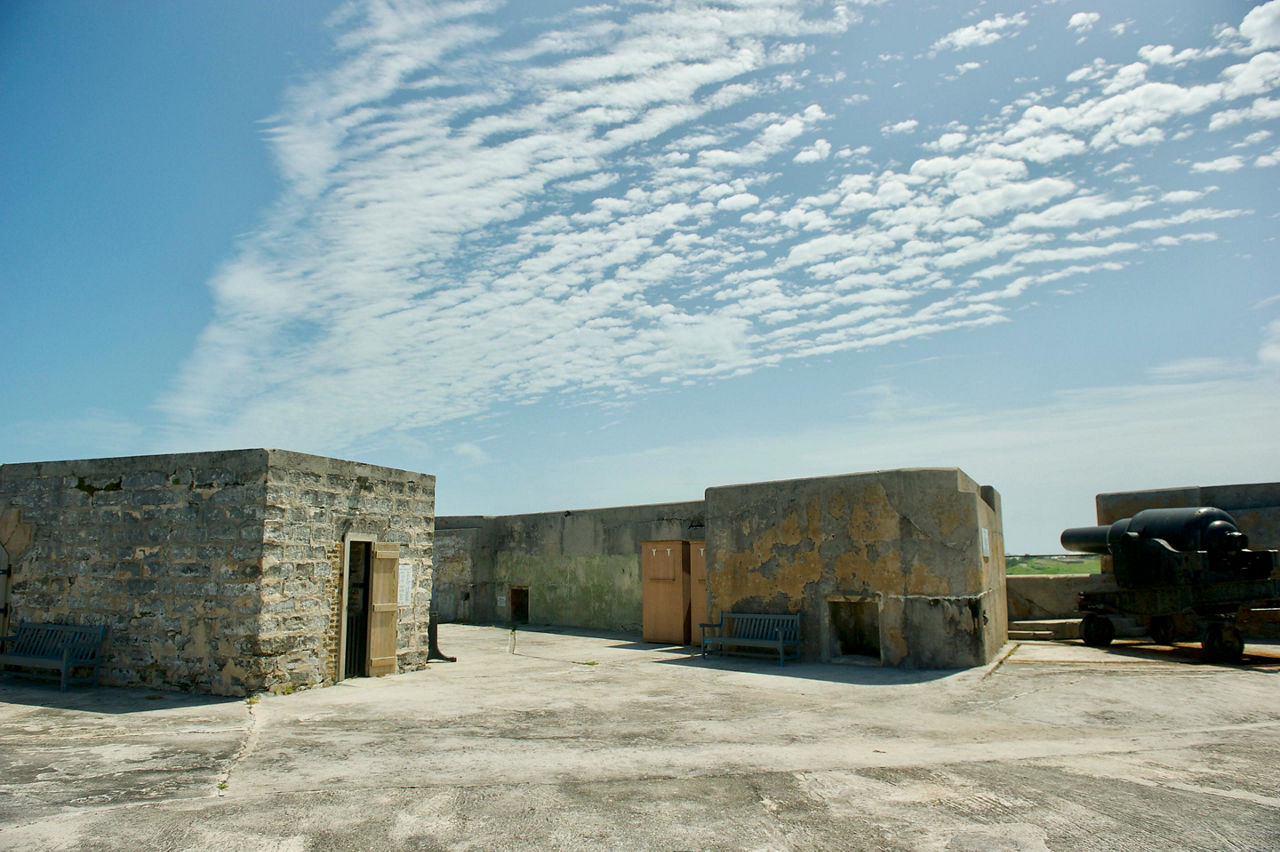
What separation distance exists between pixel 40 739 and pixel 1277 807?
985cm

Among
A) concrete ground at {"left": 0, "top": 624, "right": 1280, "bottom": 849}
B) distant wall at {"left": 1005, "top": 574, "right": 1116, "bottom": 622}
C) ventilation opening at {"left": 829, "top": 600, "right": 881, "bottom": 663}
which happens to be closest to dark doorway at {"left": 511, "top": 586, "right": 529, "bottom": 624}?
concrete ground at {"left": 0, "top": 624, "right": 1280, "bottom": 849}

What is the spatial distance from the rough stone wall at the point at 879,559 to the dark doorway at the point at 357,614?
18.0ft

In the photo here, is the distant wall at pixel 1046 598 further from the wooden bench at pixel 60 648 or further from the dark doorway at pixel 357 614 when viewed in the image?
the wooden bench at pixel 60 648

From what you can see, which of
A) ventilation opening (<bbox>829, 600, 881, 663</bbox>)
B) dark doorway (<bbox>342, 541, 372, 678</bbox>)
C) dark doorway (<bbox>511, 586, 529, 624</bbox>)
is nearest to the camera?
dark doorway (<bbox>342, 541, 372, 678</bbox>)

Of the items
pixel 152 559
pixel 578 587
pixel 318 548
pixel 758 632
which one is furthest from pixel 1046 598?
pixel 152 559

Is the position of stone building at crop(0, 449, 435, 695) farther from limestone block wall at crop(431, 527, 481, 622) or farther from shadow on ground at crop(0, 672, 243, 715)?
limestone block wall at crop(431, 527, 481, 622)

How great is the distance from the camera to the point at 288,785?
5.82 meters

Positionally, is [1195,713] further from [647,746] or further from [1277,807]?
[647,746]

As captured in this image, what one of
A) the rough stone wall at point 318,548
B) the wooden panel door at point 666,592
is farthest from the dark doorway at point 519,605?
the rough stone wall at point 318,548

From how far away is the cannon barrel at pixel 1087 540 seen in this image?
1427 centimetres

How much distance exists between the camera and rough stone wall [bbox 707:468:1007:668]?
36.6 ft

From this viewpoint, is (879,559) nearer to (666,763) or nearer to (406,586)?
(666,763)

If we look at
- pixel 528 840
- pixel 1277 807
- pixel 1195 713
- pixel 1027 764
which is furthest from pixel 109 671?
pixel 1195 713

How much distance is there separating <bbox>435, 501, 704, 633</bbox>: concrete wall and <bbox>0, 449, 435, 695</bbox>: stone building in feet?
23.0
